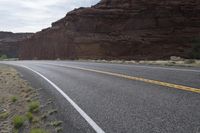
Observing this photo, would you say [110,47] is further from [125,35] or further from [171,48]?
[171,48]

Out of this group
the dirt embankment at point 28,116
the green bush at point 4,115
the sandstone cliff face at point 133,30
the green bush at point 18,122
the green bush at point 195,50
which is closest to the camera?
the dirt embankment at point 28,116

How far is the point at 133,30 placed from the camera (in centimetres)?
7119

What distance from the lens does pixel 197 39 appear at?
6384 cm

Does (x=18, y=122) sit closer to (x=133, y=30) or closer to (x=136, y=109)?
(x=136, y=109)

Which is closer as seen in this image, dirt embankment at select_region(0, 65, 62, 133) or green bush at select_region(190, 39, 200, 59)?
dirt embankment at select_region(0, 65, 62, 133)

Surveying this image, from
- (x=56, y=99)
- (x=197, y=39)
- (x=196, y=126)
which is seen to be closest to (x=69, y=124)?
(x=196, y=126)

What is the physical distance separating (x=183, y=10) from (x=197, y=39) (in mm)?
10606

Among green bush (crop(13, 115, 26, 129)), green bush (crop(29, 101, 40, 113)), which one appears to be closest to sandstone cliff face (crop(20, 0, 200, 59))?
green bush (crop(29, 101, 40, 113))

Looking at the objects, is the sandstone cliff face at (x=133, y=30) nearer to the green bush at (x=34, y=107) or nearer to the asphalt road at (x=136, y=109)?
the asphalt road at (x=136, y=109)

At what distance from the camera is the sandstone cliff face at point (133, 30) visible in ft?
224

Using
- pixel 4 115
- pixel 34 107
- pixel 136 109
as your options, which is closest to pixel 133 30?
pixel 4 115

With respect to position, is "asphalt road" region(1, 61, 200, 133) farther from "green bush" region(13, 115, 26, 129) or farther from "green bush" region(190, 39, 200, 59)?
"green bush" region(190, 39, 200, 59)

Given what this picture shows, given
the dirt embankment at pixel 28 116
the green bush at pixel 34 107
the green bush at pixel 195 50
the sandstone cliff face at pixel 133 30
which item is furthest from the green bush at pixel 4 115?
the sandstone cliff face at pixel 133 30

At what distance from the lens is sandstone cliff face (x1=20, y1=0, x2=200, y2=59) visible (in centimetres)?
6838
